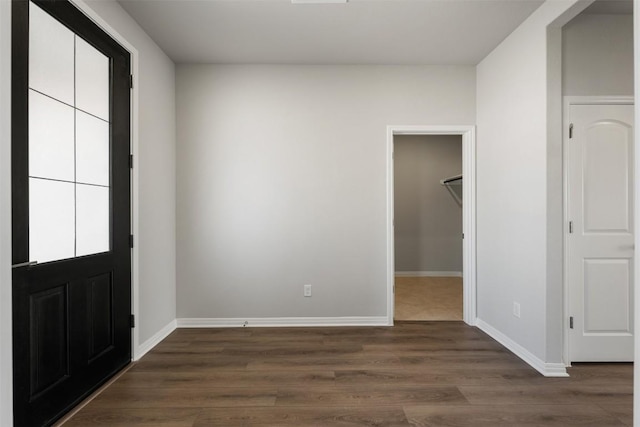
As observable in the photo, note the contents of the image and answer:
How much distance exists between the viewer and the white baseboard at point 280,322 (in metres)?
3.60

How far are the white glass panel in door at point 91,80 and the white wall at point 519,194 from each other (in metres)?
3.15

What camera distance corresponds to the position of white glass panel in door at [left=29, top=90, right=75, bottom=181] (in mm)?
1848

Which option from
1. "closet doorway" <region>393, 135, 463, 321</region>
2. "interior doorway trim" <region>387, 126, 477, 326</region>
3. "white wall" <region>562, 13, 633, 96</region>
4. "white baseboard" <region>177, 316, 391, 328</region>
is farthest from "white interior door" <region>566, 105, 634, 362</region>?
"closet doorway" <region>393, 135, 463, 321</region>

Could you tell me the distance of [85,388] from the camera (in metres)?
2.21

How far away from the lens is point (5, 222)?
1476 millimetres

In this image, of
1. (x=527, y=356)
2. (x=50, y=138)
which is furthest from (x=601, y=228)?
(x=50, y=138)

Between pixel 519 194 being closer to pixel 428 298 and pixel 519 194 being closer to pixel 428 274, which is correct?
pixel 428 298

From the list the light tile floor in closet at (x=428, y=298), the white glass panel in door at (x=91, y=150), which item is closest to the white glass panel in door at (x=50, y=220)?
the white glass panel in door at (x=91, y=150)

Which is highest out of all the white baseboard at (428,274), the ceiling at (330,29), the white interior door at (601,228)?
the ceiling at (330,29)

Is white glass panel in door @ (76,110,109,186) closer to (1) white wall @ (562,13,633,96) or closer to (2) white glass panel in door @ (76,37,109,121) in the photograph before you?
(2) white glass panel in door @ (76,37,109,121)

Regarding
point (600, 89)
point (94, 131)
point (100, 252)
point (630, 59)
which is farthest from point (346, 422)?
point (630, 59)

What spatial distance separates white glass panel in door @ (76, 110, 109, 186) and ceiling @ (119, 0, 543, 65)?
0.98m

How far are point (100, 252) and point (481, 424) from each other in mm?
2619

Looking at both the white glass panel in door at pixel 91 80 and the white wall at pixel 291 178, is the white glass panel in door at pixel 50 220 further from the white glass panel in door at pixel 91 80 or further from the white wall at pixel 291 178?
the white wall at pixel 291 178
